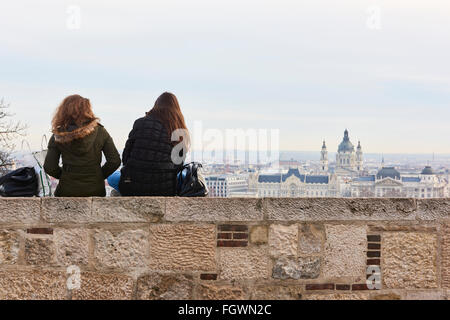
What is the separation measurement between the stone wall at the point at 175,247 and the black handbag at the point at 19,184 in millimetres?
333

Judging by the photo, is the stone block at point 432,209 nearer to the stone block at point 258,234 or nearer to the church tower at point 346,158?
the stone block at point 258,234

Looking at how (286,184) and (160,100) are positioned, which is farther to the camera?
(286,184)

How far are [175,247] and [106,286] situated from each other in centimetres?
47

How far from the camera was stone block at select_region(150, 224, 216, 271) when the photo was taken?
12.5ft

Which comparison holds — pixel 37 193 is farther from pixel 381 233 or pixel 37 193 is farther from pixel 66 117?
pixel 381 233

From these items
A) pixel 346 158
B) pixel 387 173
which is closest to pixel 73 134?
pixel 387 173

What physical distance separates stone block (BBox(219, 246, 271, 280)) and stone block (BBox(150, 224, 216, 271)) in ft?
0.27

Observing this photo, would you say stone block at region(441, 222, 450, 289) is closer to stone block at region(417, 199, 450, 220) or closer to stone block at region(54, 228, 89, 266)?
stone block at region(417, 199, 450, 220)

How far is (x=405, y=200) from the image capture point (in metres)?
3.92

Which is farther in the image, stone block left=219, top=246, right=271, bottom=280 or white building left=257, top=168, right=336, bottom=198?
white building left=257, top=168, right=336, bottom=198

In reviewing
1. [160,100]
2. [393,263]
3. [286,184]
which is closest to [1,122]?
[160,100]

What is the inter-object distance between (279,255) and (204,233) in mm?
472

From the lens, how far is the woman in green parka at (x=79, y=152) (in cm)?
411

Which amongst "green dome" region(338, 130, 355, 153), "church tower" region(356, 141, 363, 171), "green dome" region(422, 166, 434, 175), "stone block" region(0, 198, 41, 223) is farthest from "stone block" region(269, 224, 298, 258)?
"green dome" region(338, 130, 355, 153)
